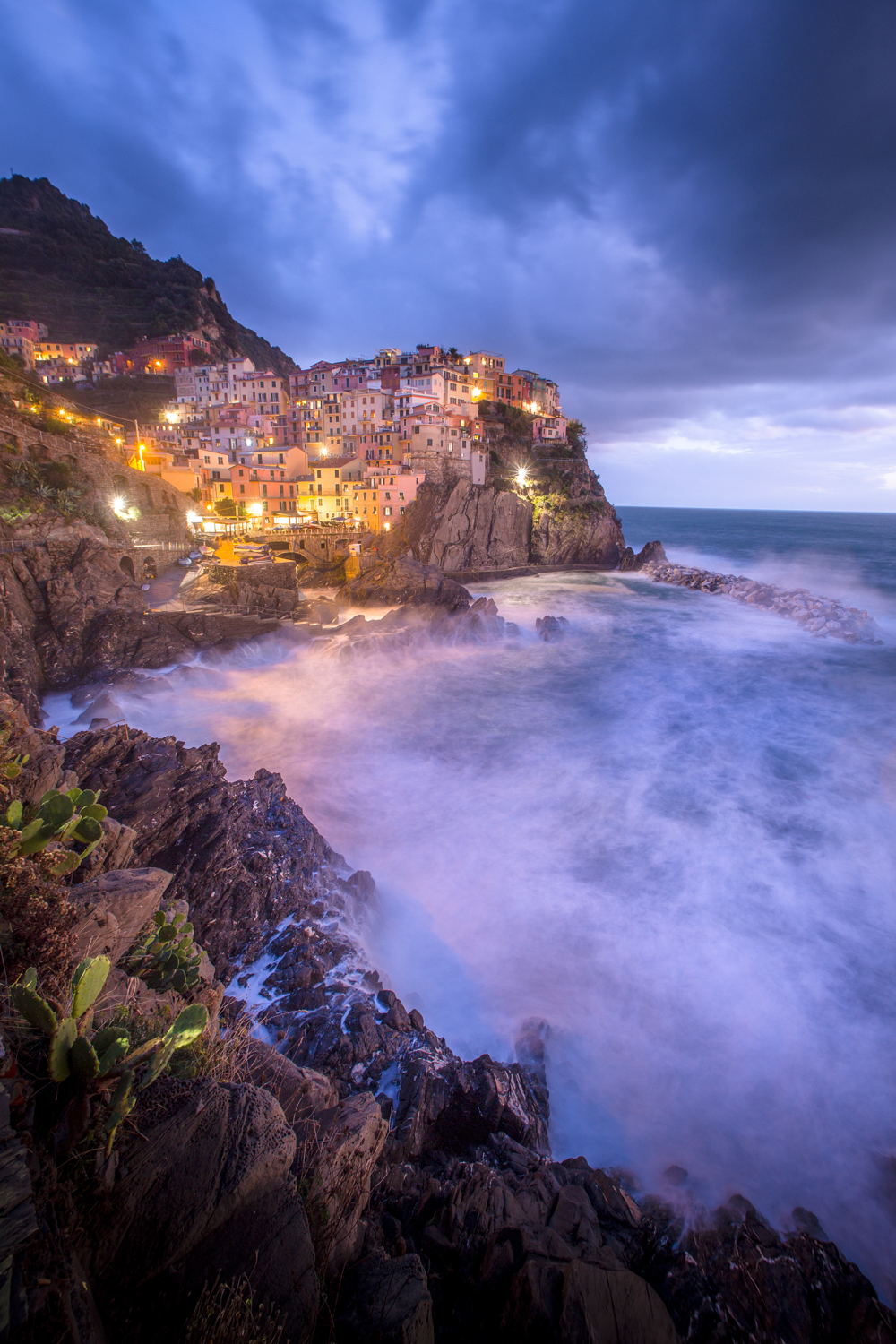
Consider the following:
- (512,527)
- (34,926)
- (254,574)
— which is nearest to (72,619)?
(254,574)

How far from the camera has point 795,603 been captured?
144 feet

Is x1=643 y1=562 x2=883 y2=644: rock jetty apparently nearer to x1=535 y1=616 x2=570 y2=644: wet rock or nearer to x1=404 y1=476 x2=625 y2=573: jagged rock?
x1=404 y1=476 x2=625 y2=573: jagged rock

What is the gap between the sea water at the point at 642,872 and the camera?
27.6 ft

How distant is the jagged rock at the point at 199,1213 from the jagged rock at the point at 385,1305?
382 mm

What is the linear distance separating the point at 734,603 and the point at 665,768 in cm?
3522

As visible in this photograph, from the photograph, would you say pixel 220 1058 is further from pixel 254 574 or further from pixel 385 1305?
pixel 254 574

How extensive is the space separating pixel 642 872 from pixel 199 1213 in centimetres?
1249

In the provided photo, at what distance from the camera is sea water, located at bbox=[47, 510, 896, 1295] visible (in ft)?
27.6

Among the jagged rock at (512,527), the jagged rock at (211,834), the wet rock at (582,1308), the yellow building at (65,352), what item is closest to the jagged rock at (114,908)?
the jagged rock at (211,834)

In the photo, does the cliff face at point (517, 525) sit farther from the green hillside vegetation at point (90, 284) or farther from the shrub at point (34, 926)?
the green hillside vegetation at point (90, 284)

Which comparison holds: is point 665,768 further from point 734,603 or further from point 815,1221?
point 734,603

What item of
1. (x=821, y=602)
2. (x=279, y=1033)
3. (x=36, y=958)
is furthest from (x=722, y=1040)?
(x=821, y=602)

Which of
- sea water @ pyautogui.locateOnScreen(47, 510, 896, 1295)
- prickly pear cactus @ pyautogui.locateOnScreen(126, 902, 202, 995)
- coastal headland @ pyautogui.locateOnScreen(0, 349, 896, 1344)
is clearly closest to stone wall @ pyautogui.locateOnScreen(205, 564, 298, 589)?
sea water @ pyautogui.locateOnScreen(47, 510, 896, 1295)

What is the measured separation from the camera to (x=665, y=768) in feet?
65.0
